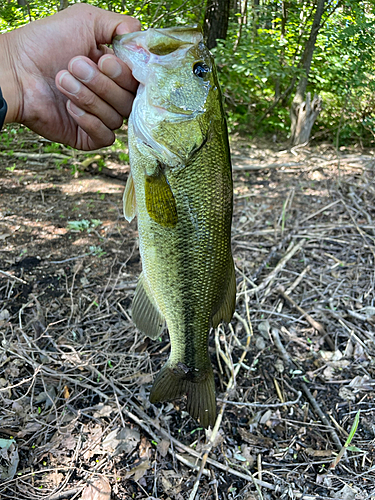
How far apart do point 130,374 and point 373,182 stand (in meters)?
4.48

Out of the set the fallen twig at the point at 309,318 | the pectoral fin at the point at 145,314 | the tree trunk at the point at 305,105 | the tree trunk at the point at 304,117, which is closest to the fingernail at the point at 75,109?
the pectoral fin at the point at 145,314

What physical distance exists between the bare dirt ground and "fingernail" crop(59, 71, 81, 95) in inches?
68.1

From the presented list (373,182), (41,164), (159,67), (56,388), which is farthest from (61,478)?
(373,182)

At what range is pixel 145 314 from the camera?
6.31 ft

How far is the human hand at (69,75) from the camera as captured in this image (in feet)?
5.88

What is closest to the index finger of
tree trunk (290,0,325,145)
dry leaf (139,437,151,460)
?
dry leaf (139,437,151,460)

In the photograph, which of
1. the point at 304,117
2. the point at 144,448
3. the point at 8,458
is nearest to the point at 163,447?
the point at 144,448

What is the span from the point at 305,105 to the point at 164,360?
20.1 feet

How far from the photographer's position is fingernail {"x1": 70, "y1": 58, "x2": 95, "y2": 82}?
1.68 metres

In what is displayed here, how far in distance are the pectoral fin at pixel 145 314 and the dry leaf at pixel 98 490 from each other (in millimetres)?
919

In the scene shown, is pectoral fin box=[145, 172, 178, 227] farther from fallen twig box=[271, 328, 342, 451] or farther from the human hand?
fallen twig box=[271, 328, 342, 451]

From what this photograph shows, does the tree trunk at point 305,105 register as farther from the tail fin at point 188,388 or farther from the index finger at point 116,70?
the tail fin at point 188,388

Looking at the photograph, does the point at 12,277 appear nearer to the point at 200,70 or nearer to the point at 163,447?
the point at 163,447

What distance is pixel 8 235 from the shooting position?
3713 mm
